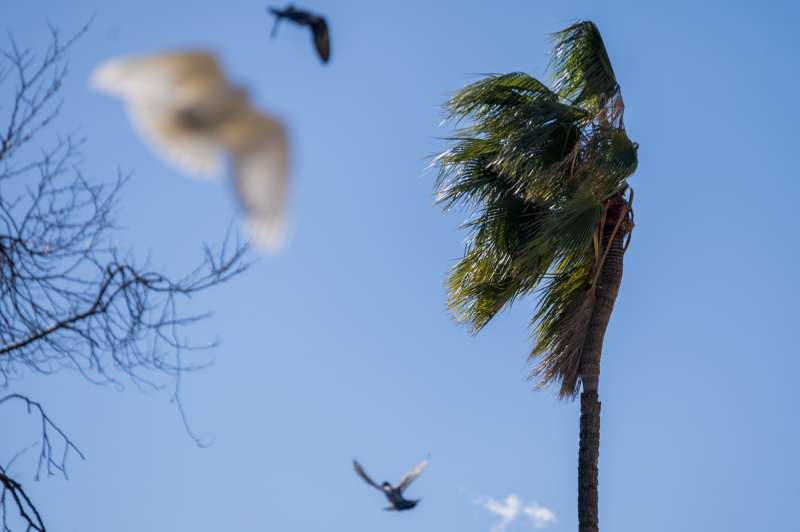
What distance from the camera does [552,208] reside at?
39.3 ft

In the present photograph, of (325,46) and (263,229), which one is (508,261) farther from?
(263,229)

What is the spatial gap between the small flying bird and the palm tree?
14.1 ft

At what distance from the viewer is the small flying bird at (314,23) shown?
7.76 meters

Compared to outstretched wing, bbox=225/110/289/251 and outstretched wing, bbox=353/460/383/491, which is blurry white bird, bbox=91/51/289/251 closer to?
outstretched wing, bbox=225/110/289/251

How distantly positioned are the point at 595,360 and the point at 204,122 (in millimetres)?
6486

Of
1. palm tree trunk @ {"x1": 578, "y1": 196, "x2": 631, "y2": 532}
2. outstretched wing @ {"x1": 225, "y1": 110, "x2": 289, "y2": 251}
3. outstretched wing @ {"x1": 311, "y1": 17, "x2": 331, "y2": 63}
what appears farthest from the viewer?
palm tree trunk @ {"x1": 578, "y1": 196, "x2": 631, "y2": 532}

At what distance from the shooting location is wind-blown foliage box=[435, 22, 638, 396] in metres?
12.0

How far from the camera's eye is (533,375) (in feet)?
40.1

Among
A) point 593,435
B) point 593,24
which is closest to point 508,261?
point 593,435

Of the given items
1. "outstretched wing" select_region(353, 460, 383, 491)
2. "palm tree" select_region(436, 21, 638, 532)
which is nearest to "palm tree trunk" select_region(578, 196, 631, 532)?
"palm tree" select_region(436, 21, 638, 532)

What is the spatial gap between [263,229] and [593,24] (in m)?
8.05

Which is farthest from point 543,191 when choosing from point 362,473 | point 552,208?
point 362,473

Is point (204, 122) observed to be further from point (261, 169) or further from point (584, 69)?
point (584, 69)

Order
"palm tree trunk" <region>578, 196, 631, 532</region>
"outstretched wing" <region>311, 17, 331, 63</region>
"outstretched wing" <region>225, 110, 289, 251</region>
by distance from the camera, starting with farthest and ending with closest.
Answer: "palm tree trunk" <region>578, 196, 631, 532</region>
"outstretched wing" <region>311, 17, 331, 63</region>
"outstretched wing" <region>225, 110, 289, 251</region>
